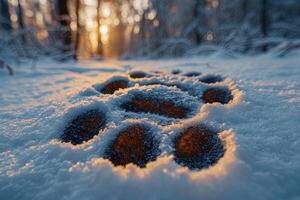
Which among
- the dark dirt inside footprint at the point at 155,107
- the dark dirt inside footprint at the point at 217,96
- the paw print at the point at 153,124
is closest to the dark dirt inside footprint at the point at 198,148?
the paw print at the point at 153,124

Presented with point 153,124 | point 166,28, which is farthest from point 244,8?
point 153,124

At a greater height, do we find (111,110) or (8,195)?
(111,110)

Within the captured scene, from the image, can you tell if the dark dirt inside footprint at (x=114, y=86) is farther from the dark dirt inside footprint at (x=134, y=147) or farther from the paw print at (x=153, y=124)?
the dark dirt inside footprint at (x=134, y=147)

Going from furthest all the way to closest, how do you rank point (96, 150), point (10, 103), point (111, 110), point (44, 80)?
1. point (44, 80)
2. point (10, 103)
3. point (111, 110)
4. point (96, 150)

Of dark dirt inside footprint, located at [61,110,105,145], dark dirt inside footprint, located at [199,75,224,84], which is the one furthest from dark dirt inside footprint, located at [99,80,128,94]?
→ dark dirt inside footprint, located at [199,75,224,84]

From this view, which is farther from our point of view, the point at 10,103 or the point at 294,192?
the point at 10,103

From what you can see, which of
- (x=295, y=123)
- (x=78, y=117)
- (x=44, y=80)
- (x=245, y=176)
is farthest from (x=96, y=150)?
(x=44, y=80)

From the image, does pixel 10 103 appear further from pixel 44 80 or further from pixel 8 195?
pixel 8 195

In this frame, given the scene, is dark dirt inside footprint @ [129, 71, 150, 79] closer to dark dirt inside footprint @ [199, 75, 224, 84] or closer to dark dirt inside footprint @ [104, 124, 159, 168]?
dark dirt inside footprint @ [199, 75, 224, 84]
